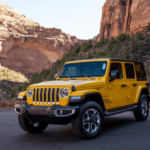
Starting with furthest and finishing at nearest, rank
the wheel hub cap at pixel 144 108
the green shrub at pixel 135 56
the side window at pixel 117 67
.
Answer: the green shrub at pixel 135 56
the wheel hub cap at pixel 144 108
the side window at pixel 117 67

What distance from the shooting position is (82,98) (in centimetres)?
493

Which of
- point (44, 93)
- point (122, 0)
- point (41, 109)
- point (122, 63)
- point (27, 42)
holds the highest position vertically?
point (122, 0)

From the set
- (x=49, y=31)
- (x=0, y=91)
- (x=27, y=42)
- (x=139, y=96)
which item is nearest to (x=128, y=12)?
(x=49, y=31)

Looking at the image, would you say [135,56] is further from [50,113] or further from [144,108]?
[50,113]

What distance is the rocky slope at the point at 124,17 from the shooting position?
47.2 meters

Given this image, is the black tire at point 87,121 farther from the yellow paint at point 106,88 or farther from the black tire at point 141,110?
the black tire at point 141,110

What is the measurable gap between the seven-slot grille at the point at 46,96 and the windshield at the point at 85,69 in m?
1.45

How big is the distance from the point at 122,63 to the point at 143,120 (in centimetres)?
237

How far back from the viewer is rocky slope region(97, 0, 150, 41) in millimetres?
47250

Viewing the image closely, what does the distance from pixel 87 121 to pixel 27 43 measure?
6345 centimetres

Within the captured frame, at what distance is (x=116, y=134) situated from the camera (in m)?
5.68

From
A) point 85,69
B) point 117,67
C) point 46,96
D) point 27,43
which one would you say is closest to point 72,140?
point 46,96

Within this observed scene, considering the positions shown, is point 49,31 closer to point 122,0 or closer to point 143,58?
point 122,0

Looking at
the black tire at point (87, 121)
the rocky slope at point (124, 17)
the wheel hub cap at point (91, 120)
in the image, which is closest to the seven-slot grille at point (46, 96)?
the black tire at point (87, 121)
